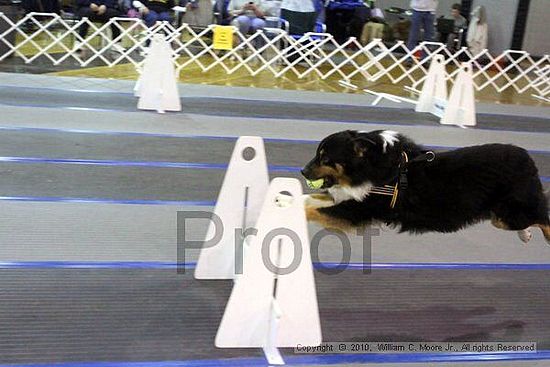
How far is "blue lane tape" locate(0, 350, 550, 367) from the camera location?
2.40 meters

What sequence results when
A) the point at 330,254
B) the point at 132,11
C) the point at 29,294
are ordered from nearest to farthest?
the point at 29,294, the point at 330,254, the point at 132,11

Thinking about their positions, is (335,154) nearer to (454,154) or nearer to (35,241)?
(454,154)

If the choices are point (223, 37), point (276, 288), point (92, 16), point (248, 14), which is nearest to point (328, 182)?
point (276, 288)

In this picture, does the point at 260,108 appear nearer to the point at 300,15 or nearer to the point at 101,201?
the point at 101,201

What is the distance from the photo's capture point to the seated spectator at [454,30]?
14641mm

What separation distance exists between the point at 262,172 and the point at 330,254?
856 mm

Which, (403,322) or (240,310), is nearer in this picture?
(240,310)

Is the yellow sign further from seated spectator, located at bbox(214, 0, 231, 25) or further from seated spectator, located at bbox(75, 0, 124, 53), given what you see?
seated spectator, located at bbox(214, 0, 231, 25)

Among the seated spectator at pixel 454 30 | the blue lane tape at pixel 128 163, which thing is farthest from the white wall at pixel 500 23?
the blue lane tape at pixel 128 163

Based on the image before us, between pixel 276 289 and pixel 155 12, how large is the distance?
32.6 ft

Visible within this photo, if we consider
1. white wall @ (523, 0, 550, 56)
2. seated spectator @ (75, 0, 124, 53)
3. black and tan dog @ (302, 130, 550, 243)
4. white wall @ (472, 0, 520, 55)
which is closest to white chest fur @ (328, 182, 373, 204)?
black and tan dog @ (302, 130, 550, 243)

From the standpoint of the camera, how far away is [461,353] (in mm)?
A: 2752

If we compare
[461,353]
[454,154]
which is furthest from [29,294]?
[454,154]

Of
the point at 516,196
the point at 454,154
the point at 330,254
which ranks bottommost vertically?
the point at 330,254
